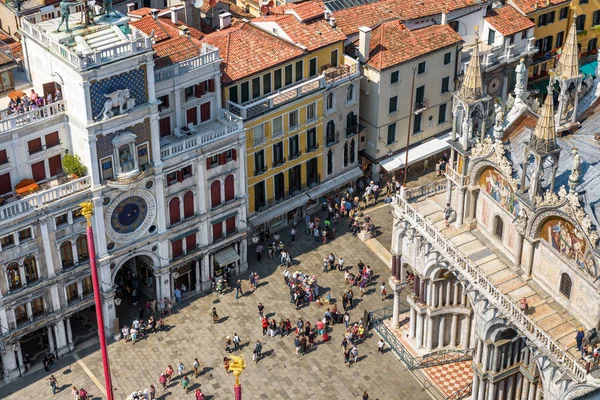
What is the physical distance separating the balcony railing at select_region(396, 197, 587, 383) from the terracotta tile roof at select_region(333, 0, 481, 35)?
25089 millimetres

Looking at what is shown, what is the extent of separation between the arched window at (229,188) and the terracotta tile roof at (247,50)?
318 inches

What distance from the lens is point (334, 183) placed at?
315ft

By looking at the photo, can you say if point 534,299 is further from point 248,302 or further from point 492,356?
point 248,302

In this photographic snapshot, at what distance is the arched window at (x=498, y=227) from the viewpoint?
72881 millimetres

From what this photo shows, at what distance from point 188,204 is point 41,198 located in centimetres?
1339

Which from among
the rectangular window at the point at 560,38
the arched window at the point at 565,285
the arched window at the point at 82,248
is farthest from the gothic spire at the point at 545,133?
the rectangular window at the point at 560,38

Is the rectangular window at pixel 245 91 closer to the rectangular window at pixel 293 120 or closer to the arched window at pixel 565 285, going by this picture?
the rectangular window at pixel 293 120

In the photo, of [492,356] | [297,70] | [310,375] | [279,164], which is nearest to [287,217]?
[279,164]

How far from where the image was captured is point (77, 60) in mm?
71750

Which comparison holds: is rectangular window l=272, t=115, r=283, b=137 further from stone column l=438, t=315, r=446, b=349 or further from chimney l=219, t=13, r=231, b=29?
stone column l=438, t=315, r=446, b=349

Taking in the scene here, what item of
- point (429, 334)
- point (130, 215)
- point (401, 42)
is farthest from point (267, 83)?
point (429, 334)

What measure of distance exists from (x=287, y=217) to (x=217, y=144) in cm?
1472

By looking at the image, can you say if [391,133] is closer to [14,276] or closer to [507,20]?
[507,20]

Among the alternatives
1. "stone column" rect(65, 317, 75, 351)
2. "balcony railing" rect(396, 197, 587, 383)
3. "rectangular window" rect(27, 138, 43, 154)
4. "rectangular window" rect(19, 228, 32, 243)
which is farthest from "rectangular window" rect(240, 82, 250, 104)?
"stone column" rect(65, 317, 75, 351)
